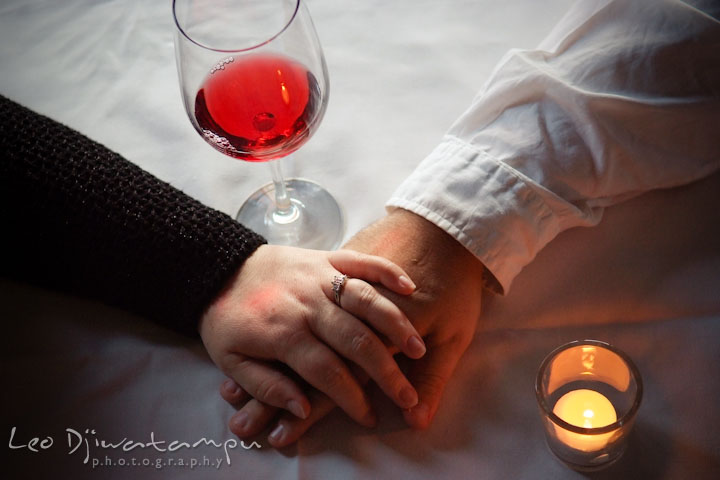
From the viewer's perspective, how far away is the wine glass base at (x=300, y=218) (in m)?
0.74

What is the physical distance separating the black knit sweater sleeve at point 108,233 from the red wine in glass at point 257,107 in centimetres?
8

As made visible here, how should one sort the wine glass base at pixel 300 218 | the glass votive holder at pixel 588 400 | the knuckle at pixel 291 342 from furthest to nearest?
the wine glass base at pixel 300 218, the knuckle at pixel 291 342, the glass votive holder at pixel 588 400

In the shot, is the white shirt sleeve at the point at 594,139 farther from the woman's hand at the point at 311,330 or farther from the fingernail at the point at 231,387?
the fingernail at the point at 231,387

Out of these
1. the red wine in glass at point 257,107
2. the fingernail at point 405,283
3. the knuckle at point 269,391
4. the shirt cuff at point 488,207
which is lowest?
the knuckle at point 269,391

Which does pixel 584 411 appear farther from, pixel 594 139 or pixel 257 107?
pixel 257 107

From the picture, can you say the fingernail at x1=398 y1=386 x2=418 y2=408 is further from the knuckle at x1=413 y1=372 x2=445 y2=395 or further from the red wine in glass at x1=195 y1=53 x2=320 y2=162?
the red wine in glass at x1=195 y1=53 x2=320 y2=162

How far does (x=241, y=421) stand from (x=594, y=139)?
1.39ft

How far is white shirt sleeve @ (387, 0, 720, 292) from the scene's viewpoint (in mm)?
660

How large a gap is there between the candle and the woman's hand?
12 cm

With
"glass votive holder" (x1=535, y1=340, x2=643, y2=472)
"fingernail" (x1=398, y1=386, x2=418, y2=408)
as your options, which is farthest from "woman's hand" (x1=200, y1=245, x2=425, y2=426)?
"glass votive holder" (x1=535, y1=340, x2=643, y2=472)

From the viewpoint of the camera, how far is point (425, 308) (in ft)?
2.06

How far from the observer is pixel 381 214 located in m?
0.73

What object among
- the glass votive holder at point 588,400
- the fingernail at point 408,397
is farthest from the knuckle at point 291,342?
the glass votive holder at point 588,400

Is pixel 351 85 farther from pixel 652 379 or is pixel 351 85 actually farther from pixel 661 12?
pixel 652 379
